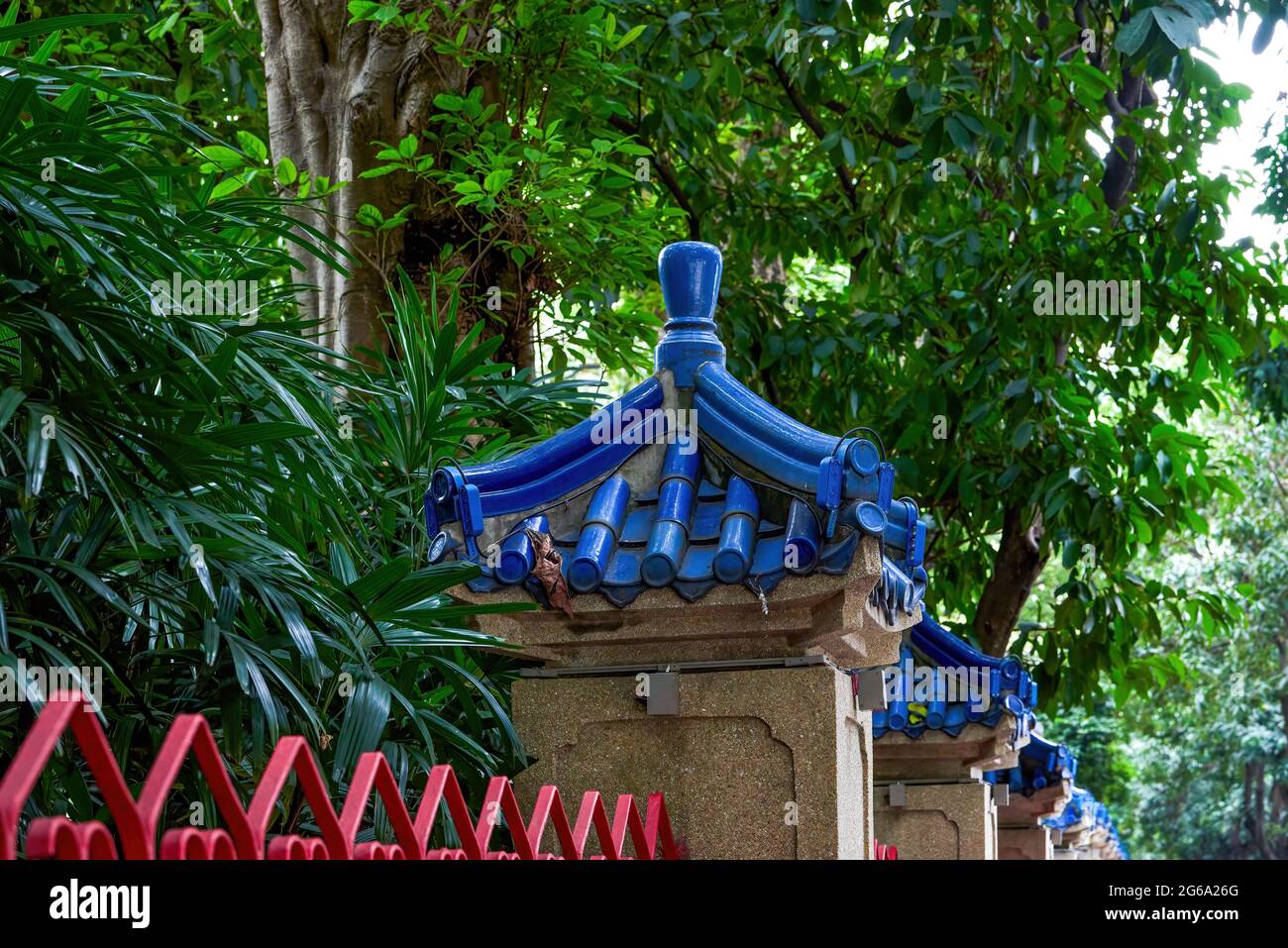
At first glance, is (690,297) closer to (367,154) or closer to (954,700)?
(954,700)

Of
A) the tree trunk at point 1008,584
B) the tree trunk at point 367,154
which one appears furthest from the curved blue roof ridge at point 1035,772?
the tree trunk at point 367,154

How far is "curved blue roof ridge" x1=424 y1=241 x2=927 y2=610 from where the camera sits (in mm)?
3283

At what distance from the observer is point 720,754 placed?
11.5 feet

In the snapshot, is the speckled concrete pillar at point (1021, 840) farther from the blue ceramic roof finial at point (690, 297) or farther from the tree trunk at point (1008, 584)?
the blue ceramic roof finial at point (690, 297)

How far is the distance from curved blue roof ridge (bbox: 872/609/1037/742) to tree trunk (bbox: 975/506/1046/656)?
8.95ft

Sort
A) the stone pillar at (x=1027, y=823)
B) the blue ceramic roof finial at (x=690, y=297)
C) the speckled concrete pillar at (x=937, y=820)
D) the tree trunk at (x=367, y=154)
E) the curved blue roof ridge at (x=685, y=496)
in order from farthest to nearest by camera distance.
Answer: the stone pillar at (x=1027, y=823), the tree trunk at (x=367, y=154), the speckled concrete pillar at (x=937, y=820), the blue ceramic roof finial at (x=690, y=297), the curved blue roof ridge at (x=685, y=496)

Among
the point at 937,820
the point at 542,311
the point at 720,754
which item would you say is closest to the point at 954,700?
the point at 937,820

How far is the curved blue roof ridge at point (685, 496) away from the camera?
129 inches

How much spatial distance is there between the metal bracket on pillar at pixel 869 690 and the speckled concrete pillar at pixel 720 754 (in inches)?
8.5

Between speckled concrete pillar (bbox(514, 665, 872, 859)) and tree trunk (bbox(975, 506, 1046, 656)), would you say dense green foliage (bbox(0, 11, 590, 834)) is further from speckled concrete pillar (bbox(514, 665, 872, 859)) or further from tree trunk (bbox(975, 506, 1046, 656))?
tree trunk (bbox(975, 506, 1046, 656))

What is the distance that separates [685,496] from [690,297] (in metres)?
0.60

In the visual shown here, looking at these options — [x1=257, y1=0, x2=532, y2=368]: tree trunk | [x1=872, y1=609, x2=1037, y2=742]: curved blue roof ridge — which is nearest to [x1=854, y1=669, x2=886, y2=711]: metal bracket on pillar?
[x1=872, y1=609, x2=1037, y2=742]: curved blue roof ridge
